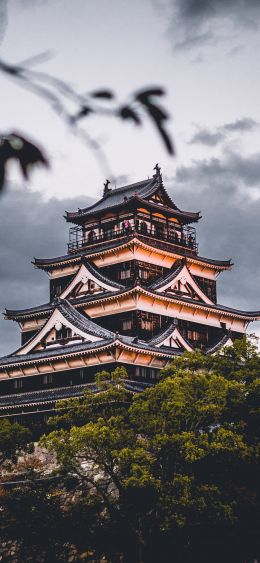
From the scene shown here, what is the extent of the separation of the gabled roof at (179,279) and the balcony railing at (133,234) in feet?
6.49

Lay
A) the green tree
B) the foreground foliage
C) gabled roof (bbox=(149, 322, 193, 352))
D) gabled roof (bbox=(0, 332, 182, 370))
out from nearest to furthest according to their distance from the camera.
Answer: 1. the foreground foliage
2. the green tree
3. gabled roof (bbox=(0, 332, 182, 370))
4. gabled roof (bbox=(149, 322, 193, 352))

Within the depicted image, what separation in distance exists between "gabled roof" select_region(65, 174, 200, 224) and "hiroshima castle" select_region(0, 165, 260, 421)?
0.07m

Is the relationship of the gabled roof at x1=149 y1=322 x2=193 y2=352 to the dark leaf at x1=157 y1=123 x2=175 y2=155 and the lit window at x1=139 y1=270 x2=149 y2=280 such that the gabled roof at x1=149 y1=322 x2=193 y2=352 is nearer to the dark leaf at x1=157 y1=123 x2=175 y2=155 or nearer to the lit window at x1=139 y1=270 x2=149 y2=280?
the lit window at x1=139 y1=270 x2=149 y2=280

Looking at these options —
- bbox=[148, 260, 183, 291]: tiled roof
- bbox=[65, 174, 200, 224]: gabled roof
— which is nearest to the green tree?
bbox=[148, 260, 183, 291]: tiled roof

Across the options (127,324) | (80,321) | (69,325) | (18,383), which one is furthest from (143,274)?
(18,383)

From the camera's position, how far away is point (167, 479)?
23062mm

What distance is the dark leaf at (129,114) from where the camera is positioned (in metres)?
2.59

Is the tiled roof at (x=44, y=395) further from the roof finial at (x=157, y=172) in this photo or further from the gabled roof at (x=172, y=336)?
the roof finial at (x=157, y=172)

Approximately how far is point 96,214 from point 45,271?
181 inches

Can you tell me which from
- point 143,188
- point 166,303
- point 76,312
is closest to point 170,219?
point 143,188

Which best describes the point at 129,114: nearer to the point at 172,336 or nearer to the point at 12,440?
the point at 12,440

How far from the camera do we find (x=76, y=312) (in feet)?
123

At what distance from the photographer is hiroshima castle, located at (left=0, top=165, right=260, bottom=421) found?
34312 millimetres

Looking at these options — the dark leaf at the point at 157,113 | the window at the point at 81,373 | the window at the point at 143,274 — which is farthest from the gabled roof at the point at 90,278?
the dark leaf at the point at 157,113
